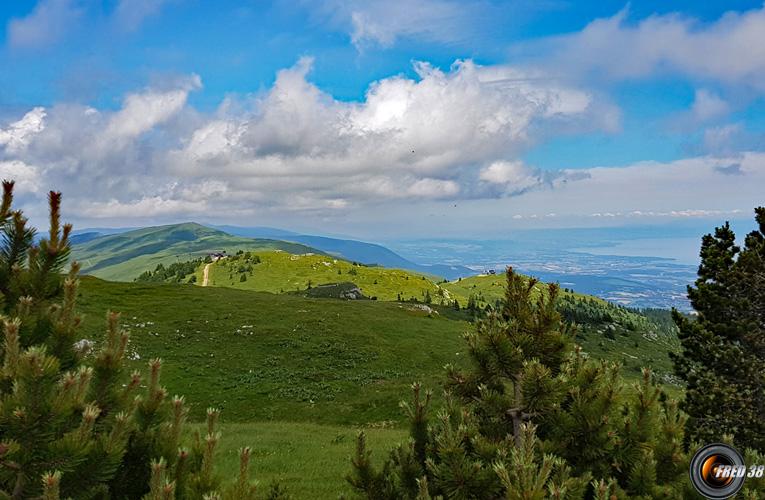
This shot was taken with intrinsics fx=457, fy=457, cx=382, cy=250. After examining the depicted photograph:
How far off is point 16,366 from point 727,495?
7702 millimetres

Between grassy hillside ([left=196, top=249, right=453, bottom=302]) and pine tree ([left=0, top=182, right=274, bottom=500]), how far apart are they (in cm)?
13914

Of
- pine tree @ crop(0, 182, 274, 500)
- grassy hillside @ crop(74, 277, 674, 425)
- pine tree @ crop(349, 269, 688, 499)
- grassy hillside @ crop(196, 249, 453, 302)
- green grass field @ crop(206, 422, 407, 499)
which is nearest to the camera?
pine tree @ crop(0, 182, 274, 500)

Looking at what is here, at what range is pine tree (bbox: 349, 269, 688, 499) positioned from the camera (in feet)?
19.0

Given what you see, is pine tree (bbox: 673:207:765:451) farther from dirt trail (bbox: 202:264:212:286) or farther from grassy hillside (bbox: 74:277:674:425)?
dirt trail (bbox: 202:264:212:286)

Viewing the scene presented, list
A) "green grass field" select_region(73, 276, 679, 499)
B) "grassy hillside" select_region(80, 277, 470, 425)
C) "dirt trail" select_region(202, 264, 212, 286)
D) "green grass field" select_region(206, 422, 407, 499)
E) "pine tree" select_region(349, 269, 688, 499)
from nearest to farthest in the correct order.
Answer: "pine tree" select_region(349, 269, 688, 499) < "green grass field" select_region(206, 422, 407, 499) < "green grass field" select_region(73, 276, 679, 499) < "grassy hillside" select_region(80, 277, 470, 425) < "dirt trail" select_region(202, 264, 212, 286)

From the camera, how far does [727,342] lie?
19.5 meters

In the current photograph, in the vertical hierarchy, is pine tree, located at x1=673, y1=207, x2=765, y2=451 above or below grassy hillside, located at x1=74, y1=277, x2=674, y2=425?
above

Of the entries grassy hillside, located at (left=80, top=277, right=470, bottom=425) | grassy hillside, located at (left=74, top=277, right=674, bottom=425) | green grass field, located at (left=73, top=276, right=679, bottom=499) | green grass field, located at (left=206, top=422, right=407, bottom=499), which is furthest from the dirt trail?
green grass field, located at (left=206, top=422, right=407, bottom=499)

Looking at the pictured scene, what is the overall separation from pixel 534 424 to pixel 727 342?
1811 cm

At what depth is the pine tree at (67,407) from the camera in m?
4.09

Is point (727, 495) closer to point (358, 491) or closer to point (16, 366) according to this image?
point (358, 491)

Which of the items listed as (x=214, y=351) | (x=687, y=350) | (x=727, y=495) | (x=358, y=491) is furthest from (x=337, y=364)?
(x=727, y=495)

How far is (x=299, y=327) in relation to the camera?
5528 centimetres

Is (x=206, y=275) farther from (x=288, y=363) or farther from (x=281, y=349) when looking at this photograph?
(x=288, y=363)
